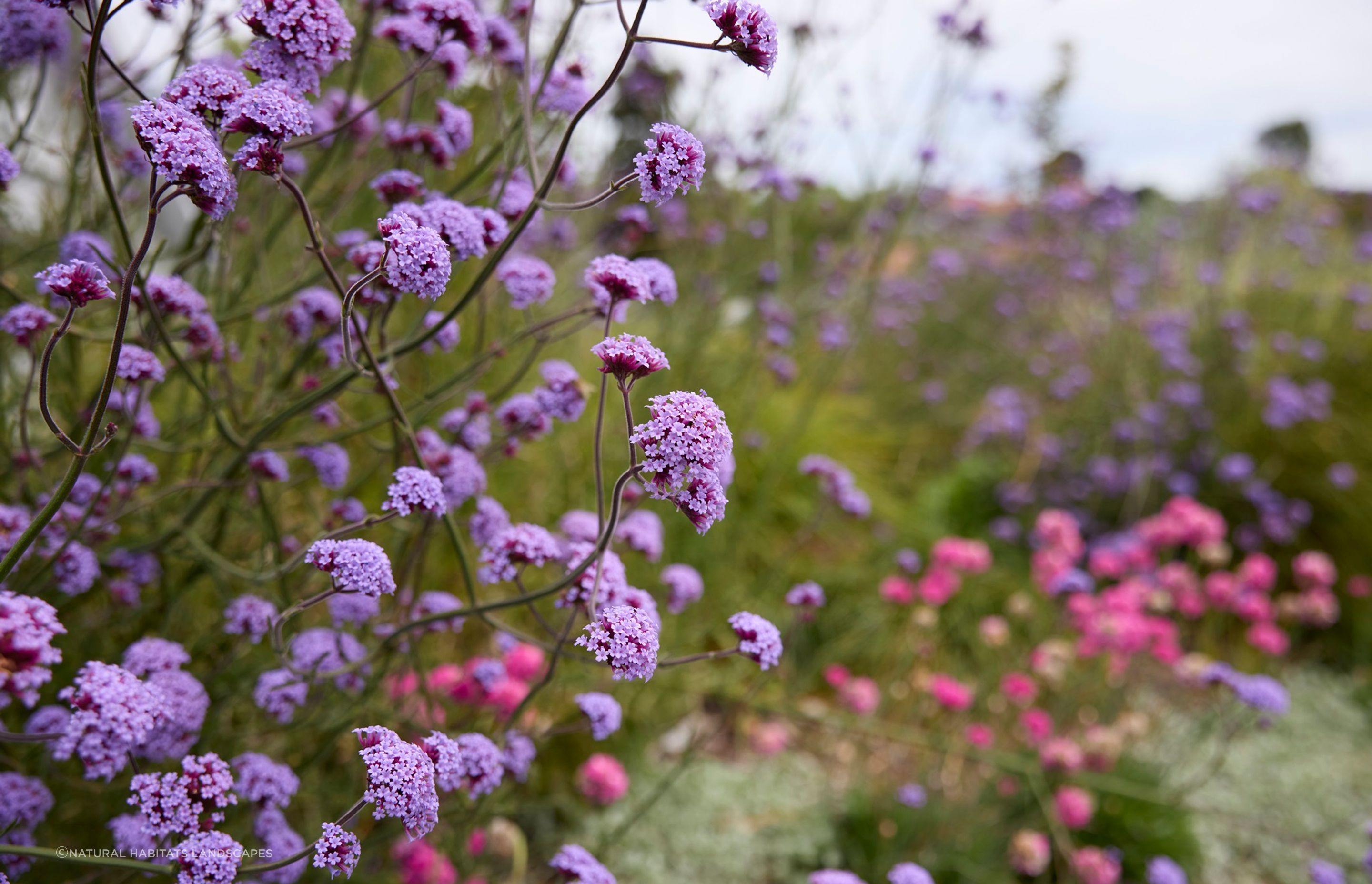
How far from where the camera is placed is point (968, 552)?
11.2ft

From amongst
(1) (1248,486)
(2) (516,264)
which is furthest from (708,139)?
(1) (1248,486)

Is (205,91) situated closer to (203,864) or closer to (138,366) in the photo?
(138,366)

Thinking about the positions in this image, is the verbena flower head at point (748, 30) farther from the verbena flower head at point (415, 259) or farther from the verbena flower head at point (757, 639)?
the verbena flower head at point (757, 639)

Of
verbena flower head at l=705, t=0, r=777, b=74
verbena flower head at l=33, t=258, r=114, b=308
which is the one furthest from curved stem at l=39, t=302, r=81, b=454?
verbena flower head at l=705, t=0, r=777, b=74

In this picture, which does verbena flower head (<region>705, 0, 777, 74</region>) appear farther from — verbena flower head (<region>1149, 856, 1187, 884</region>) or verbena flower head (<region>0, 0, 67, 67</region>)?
verbena flower head (<region>1149, 856, 1187, 884</region>)

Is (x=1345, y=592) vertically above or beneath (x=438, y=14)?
beneath

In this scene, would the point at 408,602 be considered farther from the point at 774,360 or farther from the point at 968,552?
the point at 968,552

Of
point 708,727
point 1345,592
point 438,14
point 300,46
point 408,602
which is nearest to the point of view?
point 300,46

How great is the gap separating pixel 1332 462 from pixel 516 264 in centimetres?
519

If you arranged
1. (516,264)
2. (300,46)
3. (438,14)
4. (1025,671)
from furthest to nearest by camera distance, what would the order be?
(1025,671) < (516,264) < (438,14) < (300,46)

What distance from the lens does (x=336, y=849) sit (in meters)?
1.01

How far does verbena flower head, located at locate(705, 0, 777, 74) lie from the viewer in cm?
109

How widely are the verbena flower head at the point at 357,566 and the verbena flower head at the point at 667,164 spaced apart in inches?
22.8

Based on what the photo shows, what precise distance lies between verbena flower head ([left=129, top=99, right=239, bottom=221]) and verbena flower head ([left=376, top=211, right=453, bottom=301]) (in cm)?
18
